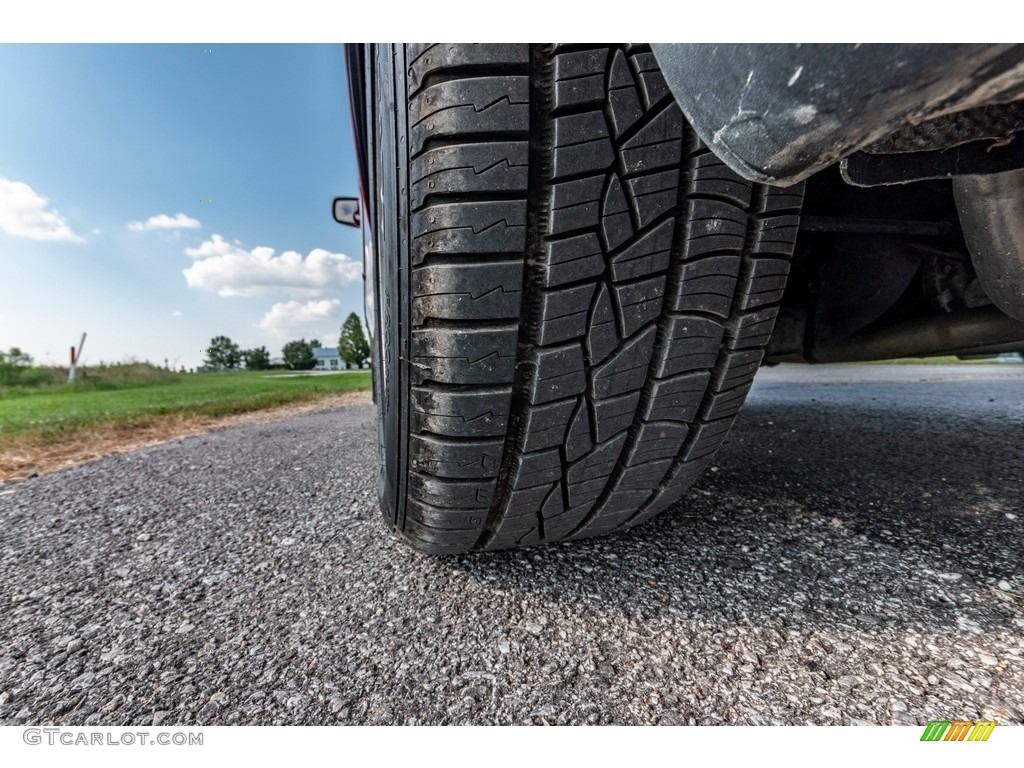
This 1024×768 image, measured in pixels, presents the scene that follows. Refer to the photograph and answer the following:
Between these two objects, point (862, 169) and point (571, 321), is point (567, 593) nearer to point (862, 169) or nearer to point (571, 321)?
point (571, 321)

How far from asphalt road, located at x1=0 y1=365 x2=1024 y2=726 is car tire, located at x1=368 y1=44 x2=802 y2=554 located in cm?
16

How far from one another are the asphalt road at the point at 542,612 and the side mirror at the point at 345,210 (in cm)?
154

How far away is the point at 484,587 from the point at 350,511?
0.52 meters

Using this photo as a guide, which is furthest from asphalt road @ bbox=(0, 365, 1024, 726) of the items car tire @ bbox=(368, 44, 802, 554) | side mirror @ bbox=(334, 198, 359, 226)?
side mirror @ bbox=(334, 198, 359, 226)

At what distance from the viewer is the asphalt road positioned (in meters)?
0.56

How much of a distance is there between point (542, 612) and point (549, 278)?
52 centimetres

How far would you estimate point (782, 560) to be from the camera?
A: 2.75 feet

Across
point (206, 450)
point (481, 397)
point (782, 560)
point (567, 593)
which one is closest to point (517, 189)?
point (481, 397)

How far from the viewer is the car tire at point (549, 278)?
22.5 inches
